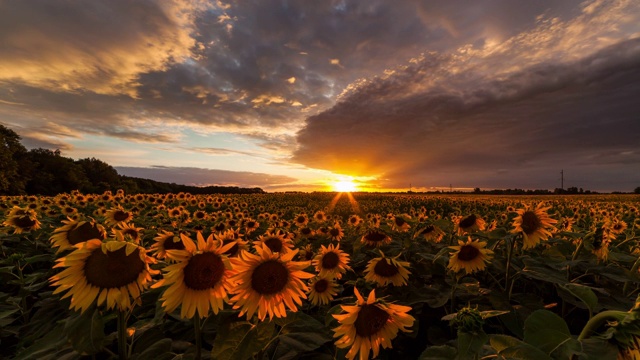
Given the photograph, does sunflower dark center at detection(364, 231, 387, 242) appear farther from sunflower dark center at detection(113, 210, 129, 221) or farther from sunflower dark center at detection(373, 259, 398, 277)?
sunflower dark center at detection(113, 210, 129, 221)

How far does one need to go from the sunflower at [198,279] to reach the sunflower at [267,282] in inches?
3.7

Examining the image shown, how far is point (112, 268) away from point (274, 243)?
7.44 ft

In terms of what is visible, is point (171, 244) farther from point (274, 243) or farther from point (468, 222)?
point (468, 222)

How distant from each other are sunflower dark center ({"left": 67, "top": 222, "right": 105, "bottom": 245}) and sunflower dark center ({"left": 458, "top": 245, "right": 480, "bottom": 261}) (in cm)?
388

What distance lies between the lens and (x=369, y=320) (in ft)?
6.81

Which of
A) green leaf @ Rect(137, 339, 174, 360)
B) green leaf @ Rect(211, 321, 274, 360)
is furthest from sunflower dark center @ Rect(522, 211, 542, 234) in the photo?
green leaf @ Rect(137, 339, 174, 360)

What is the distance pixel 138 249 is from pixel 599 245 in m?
4.97

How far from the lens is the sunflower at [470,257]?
371 centimetres

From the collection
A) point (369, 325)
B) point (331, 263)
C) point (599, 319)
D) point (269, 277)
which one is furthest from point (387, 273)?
point (599, 319)

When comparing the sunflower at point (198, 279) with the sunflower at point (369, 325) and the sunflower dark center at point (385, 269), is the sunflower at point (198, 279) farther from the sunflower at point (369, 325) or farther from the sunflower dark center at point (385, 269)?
the sunflower dark center at point (385, 269)

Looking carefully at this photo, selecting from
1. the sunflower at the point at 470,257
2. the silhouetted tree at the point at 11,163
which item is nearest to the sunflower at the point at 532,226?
the sunflower at the point at 470,257

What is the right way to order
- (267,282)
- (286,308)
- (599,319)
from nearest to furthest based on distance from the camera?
1. (599,319)
2. (267,282)
3. (286,308)

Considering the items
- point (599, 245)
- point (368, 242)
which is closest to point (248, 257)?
point (368, 242)

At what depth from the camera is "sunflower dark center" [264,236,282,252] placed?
4145 millimetres
